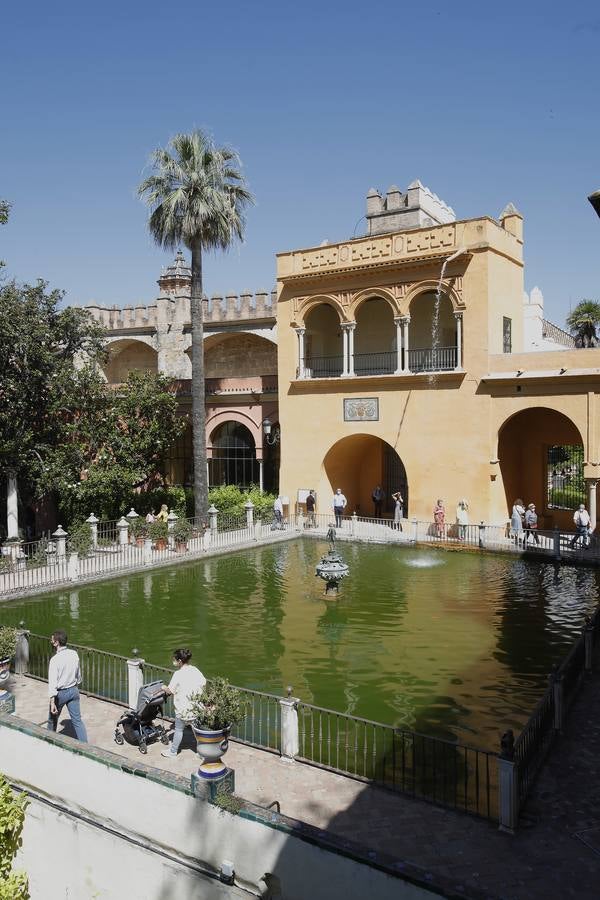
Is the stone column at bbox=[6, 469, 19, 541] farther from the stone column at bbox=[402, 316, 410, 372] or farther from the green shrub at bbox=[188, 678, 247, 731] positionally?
the green shrub at bbox=[188, 678, 247, 731]

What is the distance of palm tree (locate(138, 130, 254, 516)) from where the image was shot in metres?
25.0

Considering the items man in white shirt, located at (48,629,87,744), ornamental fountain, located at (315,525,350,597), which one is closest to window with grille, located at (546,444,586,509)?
ornamental fountain, located at (315,525,350,597)

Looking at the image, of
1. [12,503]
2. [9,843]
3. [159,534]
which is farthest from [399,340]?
[9,843]

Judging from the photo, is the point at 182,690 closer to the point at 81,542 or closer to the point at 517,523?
the point at 81,542

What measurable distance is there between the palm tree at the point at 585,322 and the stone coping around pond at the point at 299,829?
35475mm

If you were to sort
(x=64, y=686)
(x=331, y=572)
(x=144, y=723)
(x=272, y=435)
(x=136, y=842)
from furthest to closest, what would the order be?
1. (x=272, y=435)
2. (x=331, y=572)
3. (x=144, y=723)
4. (x=64, y=686)
5. (x=136, y=842)

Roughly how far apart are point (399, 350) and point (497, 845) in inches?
798

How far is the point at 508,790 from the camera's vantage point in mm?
6852

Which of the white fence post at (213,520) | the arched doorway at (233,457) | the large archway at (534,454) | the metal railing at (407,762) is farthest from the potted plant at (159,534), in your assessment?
the metal railing at (407,762)

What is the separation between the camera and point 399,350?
2572 centimetres

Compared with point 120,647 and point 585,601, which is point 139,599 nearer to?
point 120,647

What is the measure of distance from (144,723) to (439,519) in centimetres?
1624

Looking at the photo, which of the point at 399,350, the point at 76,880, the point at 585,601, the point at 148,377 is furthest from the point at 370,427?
the point at 76,880

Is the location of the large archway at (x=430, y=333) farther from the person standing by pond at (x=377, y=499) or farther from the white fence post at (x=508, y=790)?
the white fence post at (x=508, y=790)
